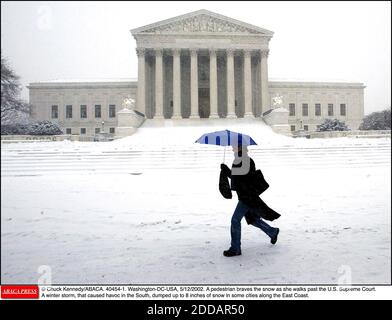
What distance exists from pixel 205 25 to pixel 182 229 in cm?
4470

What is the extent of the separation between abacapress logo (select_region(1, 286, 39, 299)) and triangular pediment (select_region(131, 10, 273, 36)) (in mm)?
46542

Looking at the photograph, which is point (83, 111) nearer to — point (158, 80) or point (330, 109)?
A: point (158, 80)

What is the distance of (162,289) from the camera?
318 centimetres

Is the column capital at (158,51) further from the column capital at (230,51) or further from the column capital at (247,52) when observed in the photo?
the column capital at (247,52)

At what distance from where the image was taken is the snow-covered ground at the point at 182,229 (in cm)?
433

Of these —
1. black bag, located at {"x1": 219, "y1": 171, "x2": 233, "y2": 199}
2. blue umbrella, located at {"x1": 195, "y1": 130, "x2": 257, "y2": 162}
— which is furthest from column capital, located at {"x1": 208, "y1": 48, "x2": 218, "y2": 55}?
black bag, located at {"x1": 219, "y1": 171, "x2": 233, "y2": 199}

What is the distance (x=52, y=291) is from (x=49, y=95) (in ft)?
195

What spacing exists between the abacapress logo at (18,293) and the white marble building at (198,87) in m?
39.9

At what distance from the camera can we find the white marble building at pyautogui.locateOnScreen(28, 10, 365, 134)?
45344mm

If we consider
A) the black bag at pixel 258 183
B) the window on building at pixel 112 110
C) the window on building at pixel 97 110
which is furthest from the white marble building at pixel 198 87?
the black bag at pixel 258 183

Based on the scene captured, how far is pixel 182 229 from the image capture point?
21.8ft

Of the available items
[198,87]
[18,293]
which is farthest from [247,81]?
[18,293]

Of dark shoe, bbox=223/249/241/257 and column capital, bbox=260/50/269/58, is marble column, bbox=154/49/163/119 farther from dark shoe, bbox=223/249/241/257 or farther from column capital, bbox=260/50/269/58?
dark shoe, bbox=223/249/241/257
